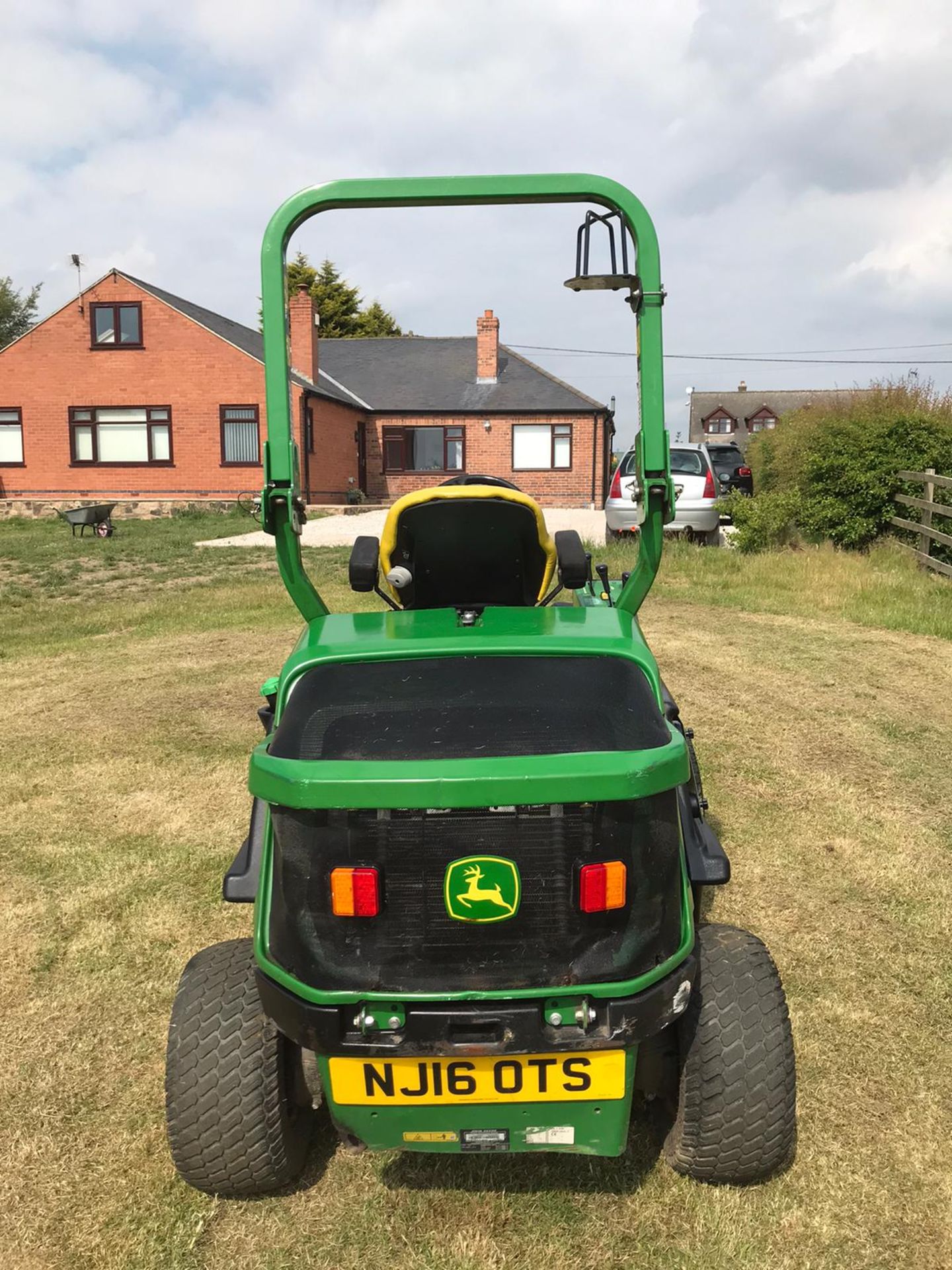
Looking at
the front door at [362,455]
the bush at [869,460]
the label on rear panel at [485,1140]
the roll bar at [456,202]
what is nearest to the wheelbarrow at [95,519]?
the front door at [362,455]

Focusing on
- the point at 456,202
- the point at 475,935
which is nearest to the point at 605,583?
the point at 456,202

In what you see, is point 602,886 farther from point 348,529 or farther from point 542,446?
point 542,446

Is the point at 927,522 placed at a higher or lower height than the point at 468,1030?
higher

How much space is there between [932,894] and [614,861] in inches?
109

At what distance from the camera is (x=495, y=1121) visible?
7.64 ft

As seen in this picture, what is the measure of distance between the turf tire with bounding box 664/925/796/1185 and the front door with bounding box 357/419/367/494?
97.9 feet

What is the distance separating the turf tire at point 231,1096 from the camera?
2520 millimetres

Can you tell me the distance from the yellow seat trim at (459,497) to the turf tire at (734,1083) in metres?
1.77

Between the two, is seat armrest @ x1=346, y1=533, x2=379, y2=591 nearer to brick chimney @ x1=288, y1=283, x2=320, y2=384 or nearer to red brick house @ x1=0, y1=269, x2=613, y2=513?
red brick house @ x1=0, y1=269, x2=613, y2=513

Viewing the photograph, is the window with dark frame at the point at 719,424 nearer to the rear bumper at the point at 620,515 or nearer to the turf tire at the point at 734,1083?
the rear bumper at the point at 620,515

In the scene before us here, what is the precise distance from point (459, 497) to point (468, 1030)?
2.03m

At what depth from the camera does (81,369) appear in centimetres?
2798

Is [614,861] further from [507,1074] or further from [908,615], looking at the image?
[908,615]

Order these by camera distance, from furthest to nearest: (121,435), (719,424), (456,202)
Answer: (719,424) < (121,435) < (456,202)
